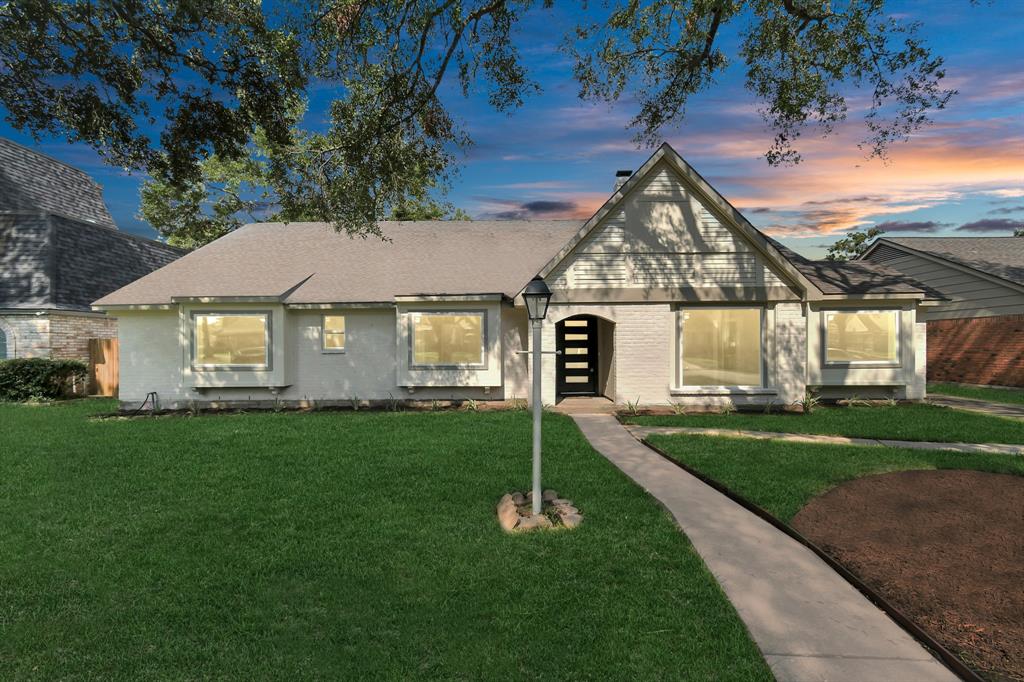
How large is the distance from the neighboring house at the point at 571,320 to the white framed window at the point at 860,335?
0.13 ft

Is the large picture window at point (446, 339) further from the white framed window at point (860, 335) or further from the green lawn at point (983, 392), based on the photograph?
the green lawn at point (983, 392)

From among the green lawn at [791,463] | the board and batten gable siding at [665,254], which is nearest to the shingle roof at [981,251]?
the board and batten gable siding at [665,254]

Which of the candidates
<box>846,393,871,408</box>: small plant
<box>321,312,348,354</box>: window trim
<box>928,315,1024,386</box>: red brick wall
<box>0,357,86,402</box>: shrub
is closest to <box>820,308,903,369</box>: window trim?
<box>846,393,871,408</box>: small plant

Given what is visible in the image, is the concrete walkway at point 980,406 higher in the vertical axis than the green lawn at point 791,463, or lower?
lower

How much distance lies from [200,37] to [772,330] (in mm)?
13785

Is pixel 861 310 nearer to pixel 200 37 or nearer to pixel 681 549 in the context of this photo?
pixel 681 549

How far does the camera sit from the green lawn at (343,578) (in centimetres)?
381

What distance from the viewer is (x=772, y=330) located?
14.6m

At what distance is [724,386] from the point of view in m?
14.8

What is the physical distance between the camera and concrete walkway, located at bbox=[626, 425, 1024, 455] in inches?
389

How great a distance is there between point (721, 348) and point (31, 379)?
21.3m

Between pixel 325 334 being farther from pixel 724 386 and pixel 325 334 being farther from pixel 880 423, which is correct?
pixel 880 423

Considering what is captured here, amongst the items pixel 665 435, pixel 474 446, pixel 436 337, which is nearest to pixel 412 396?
pixel 436 337

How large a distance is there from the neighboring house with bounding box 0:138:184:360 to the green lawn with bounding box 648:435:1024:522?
2151 cm
